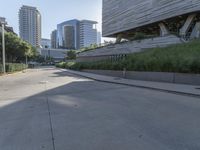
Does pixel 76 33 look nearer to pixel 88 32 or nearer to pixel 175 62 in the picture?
pixel 88 32

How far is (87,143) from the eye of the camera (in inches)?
203

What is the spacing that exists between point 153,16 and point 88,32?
113m

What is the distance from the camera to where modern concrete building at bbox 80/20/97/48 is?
476 ft

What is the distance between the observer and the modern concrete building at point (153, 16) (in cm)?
3372

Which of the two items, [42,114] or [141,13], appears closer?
[42,114]

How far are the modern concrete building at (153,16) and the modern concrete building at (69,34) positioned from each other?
97508mm

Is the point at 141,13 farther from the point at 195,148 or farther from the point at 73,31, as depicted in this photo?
the point at 73,31

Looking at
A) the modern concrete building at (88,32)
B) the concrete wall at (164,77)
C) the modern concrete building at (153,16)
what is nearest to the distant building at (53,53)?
the modern concrete building at (88,32)

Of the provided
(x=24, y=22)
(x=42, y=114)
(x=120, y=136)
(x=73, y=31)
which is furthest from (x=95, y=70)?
(x=73, y=31)

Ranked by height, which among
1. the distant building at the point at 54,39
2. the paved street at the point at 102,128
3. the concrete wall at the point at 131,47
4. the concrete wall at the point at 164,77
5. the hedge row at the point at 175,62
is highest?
the distant building at the point at 54,39

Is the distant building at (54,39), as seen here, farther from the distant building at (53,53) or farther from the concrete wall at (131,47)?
the concrete wall at (131,47)

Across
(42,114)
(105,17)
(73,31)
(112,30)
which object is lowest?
(42,114)

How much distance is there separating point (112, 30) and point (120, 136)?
51065 millimetres

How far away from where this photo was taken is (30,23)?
129 meters
